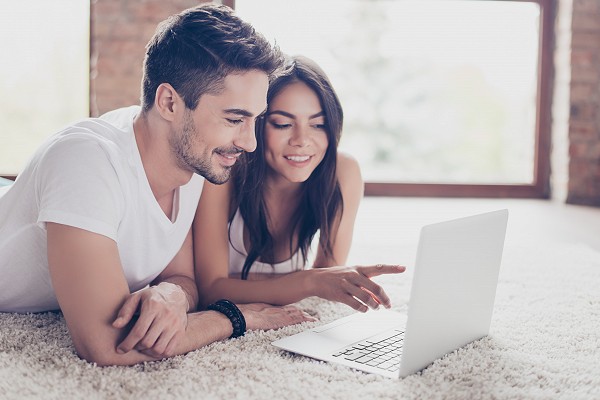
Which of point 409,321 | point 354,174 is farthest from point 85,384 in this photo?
point 354,174

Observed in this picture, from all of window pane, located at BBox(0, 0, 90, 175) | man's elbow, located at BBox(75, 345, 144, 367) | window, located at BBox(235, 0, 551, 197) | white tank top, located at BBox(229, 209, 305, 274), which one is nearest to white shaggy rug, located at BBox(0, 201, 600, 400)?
man's elbow, located at BBox(75, 345, 144, 367)

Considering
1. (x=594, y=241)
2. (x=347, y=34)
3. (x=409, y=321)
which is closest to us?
(x=409, y=321)

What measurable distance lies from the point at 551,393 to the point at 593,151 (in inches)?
138

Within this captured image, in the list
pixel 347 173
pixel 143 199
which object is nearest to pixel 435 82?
pixel 347 173

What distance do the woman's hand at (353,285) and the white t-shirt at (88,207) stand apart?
1.16 ft

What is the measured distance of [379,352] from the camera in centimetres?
138

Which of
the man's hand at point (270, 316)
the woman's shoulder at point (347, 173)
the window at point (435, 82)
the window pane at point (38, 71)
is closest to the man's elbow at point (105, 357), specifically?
the man's hand at point (270, 316)

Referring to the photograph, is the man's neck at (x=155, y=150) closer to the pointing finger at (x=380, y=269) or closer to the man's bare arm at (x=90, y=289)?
the man's bare arm at (x=90, y=289)

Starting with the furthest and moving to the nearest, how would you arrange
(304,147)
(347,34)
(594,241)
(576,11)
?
(347,34)
(576,11)
(594,241)
(304,147)

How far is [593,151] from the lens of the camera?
4355 mm

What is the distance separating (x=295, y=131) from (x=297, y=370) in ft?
2.44

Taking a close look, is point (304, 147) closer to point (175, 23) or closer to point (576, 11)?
point (175, 23)

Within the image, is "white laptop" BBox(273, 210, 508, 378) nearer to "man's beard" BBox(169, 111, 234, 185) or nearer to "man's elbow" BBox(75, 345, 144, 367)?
"man's elbow" BBox(75, 345, 144, 367)

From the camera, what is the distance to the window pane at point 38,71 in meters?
4.18
